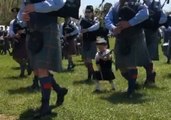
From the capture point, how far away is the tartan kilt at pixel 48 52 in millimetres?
7363

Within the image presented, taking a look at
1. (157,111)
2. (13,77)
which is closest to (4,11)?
(13,77)

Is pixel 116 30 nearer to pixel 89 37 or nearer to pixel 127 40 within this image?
pixel 127 40

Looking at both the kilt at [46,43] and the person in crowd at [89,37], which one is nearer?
the kilt at [46,43]

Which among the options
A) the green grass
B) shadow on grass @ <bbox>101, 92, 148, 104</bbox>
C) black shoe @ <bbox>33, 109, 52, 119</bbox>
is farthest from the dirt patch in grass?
shadow on grass @ <bbox>101, 92, 148, 104</bbox>

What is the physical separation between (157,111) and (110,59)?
8.24 feet

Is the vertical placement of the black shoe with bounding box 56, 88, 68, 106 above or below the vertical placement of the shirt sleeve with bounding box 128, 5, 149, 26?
below

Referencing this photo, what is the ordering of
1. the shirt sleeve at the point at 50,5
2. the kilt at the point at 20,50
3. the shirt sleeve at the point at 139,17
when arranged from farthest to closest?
the kilt at the point at 20,50
the shirt sleeve at the point at 139,17
the shirt sleeve at the point at 50,5

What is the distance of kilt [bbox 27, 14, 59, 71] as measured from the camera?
24.2ft

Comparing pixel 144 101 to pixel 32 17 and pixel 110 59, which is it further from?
pixel 32 17

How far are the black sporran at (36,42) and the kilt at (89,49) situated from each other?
5.02 metres

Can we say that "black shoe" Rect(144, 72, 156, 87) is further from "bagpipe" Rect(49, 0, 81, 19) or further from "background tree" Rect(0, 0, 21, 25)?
"background tree" Rect(0, 0, 21, 25)

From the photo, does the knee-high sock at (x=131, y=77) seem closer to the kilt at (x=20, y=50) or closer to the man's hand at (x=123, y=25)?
the man's hand at (x=123, y=25)

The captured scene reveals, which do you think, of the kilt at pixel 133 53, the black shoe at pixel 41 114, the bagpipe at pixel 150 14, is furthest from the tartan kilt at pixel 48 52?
the kilt at pixel 133 53

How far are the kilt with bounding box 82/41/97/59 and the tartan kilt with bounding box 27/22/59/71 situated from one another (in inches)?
194
